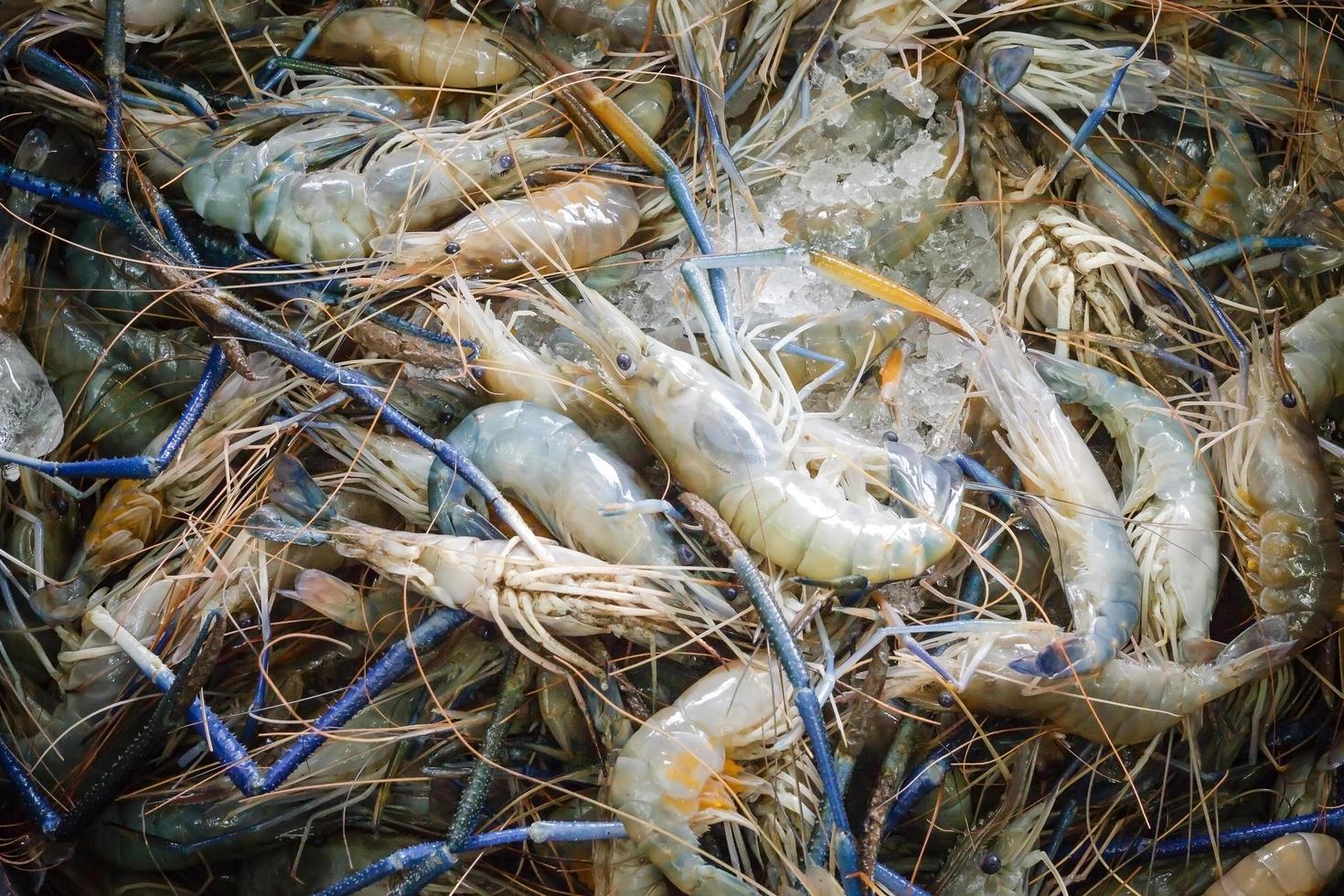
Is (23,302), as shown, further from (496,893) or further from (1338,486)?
(1338,486)

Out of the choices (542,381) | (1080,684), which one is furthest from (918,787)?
(542,381)

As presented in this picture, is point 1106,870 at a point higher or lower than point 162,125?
lower

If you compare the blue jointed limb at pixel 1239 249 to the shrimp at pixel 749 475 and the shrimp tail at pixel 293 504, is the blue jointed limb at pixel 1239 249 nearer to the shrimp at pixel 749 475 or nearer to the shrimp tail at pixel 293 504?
the shrimp at pixel 749 475

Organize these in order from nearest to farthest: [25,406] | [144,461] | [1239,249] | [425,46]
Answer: [144,461]
[25,406]
[1239,249]
[425,46]

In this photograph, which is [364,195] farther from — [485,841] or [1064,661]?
[1064,661]

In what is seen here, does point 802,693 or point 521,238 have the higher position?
point 521,238

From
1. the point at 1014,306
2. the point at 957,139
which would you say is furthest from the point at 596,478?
the point at 957,139
